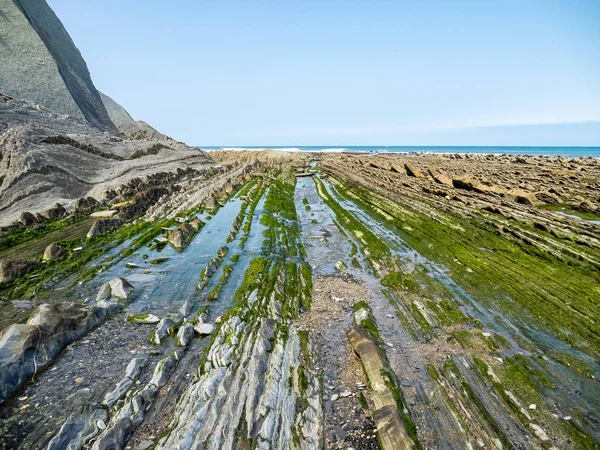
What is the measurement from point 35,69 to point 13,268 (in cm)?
5446

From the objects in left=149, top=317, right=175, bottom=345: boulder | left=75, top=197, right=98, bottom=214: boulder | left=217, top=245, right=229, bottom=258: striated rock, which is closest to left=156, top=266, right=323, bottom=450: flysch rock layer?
left=149, top=317, right=175, bottom=345: boulder

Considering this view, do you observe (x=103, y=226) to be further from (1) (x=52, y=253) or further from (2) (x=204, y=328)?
(2) (x=204, y=328)

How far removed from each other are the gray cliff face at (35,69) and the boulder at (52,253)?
4571cm

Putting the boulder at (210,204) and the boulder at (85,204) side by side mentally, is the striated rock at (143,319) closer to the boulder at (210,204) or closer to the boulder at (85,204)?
the boulder at (85,204)

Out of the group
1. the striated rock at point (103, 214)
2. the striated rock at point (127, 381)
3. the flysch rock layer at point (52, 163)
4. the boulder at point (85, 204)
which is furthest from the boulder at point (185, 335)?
the boulder at point (85, 204)

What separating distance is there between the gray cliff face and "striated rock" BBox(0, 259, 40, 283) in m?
47.4

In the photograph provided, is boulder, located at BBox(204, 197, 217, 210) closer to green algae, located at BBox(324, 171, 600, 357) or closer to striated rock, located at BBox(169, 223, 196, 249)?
striated rock, located at BBox(169, 223, 196, 249)

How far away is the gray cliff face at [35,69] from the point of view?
4766 cm

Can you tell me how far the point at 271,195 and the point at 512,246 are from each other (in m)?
21.9

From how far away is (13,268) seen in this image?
42.7 feet

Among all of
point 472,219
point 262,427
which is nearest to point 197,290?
point 262,427

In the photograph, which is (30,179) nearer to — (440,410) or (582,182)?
(440,410)

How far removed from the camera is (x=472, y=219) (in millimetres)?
20781

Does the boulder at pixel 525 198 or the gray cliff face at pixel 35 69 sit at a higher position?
the gray cliff face at pixel 35 69
